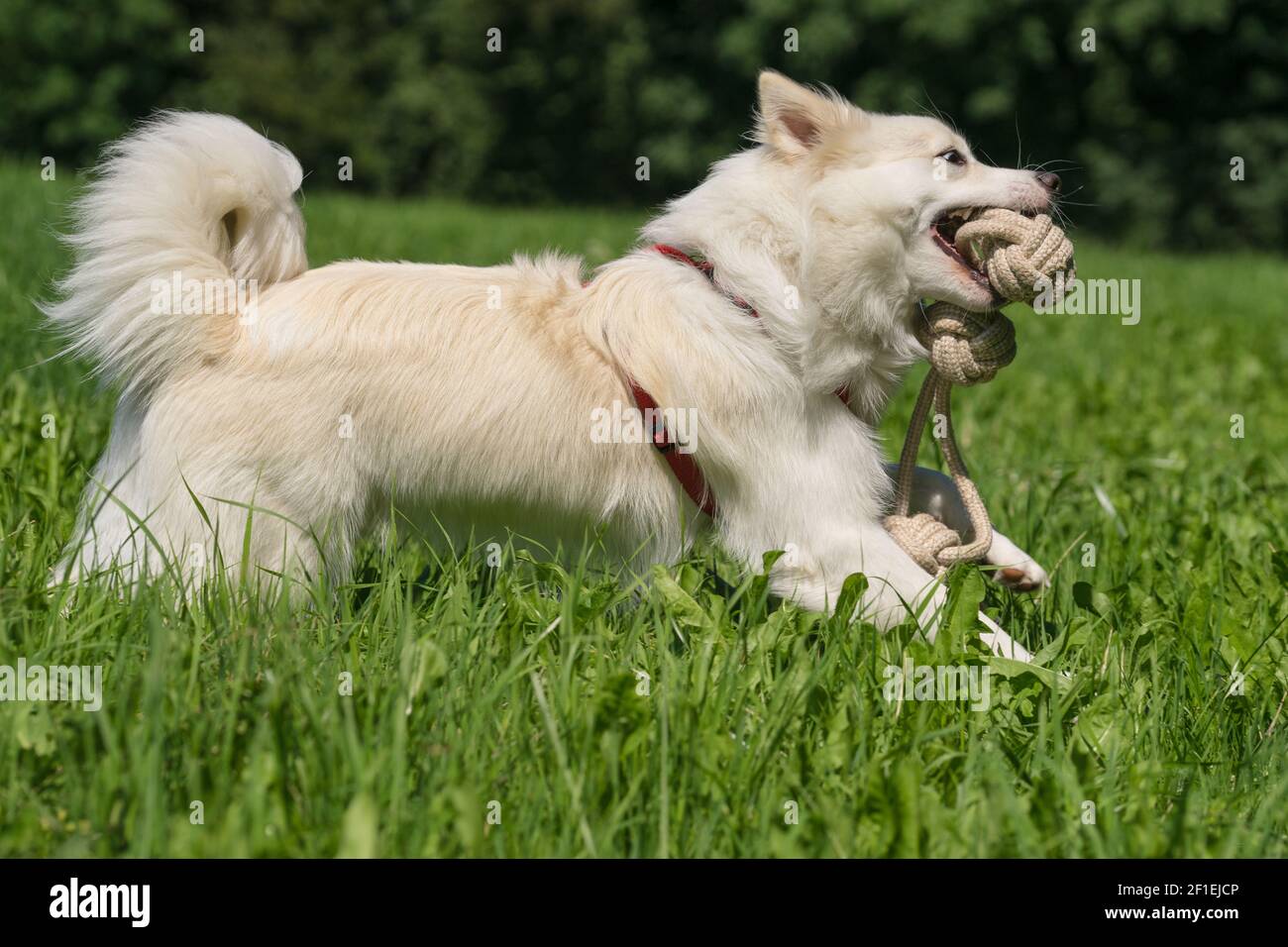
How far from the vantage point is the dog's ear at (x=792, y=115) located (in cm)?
317

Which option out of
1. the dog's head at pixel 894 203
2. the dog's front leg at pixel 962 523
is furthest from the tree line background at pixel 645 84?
the dog's head at pixel 894 203

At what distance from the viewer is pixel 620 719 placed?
7.57 ft

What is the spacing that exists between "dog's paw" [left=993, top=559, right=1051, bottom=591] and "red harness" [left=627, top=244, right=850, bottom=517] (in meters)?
0.67

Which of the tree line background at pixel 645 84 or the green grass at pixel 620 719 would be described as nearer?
the green grass at pixel 620 719

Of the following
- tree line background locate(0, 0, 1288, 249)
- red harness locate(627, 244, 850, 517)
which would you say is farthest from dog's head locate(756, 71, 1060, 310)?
tree line background locate(0, 0, 1288, 249)

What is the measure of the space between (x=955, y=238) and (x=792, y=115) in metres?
0.54

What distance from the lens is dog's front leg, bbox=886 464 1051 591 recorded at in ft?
11.0

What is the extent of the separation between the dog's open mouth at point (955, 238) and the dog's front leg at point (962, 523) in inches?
25.1

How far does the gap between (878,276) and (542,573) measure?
3.73ft

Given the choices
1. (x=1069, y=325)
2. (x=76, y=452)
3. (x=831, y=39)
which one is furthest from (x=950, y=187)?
(x=831, y=39)
